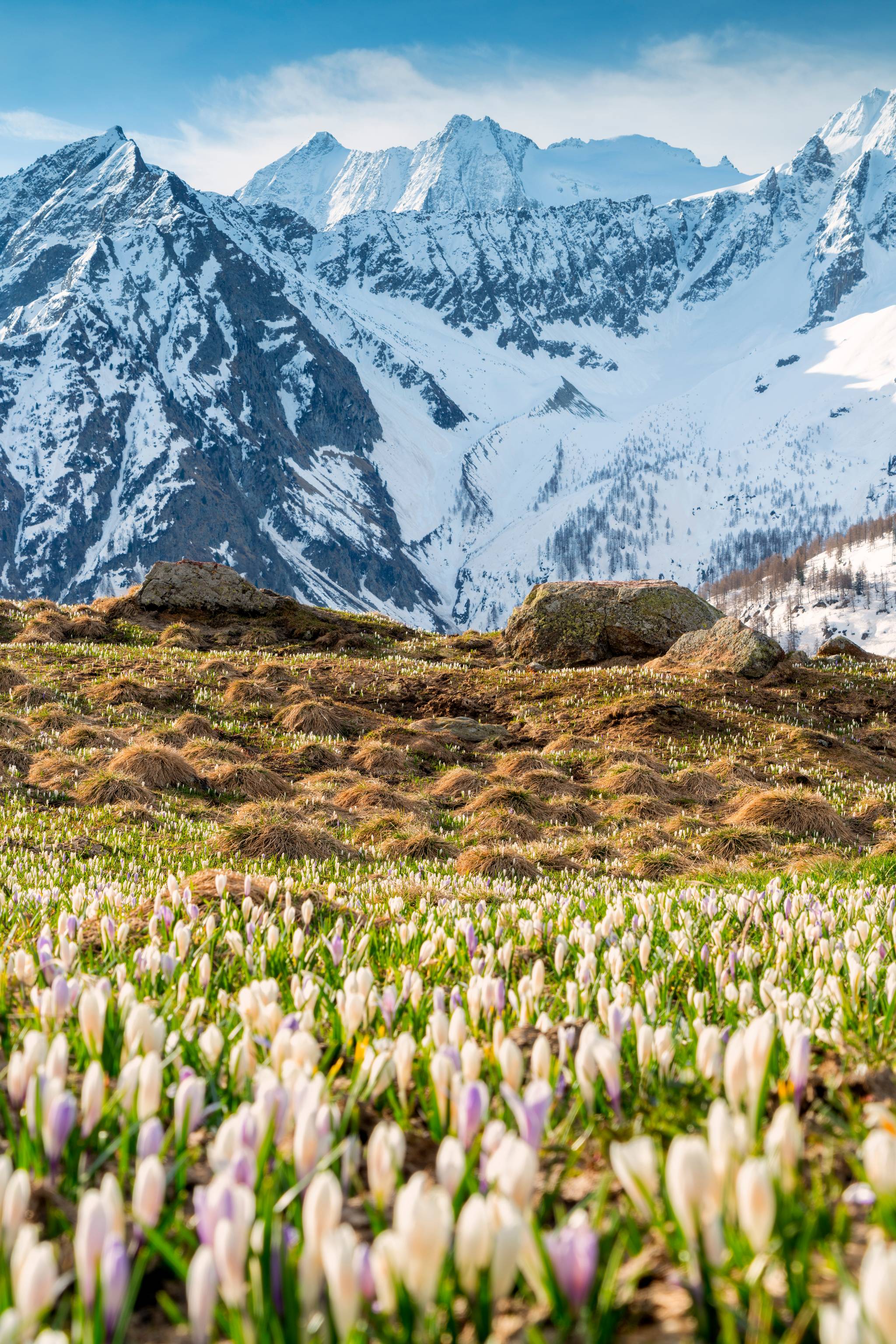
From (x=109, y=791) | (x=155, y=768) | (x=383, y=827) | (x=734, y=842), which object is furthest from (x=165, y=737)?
(x=734, y=842)

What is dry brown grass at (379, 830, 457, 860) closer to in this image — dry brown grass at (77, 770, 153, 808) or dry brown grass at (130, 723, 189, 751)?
dry brown grass at (77, 770, 153, 808)

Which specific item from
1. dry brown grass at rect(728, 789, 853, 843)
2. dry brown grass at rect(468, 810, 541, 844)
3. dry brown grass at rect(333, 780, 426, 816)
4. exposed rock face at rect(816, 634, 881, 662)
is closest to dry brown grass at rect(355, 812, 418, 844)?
dry brown grass at rect(333, 780, 426, 816)

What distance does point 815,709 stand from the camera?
73.6 feet

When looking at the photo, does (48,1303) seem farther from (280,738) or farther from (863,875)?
(280,738)

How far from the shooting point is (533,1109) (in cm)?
199

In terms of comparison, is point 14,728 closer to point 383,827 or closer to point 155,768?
point 155,768

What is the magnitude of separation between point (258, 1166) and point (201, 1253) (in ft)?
1.79

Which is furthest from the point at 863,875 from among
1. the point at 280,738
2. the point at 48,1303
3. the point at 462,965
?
the point at 280,738

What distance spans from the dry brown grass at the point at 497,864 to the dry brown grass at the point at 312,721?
29.3 feet

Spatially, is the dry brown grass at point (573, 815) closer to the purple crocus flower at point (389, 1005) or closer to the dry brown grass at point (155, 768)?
the dry brown grass at point (155, 768)

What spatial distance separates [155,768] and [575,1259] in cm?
1423

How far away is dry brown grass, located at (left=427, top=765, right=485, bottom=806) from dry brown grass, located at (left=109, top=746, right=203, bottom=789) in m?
4.04

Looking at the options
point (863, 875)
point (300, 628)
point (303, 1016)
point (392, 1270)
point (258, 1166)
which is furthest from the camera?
point (300, 628)

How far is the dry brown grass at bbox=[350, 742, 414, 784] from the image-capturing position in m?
17.4
